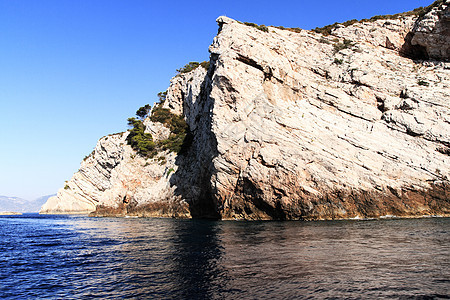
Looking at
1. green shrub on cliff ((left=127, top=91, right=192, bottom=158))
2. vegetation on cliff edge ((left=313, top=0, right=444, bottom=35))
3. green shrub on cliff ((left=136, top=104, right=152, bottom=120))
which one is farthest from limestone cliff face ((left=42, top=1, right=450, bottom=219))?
green shrub on cliff ((left=136, top=104, right=152, bottom=120))

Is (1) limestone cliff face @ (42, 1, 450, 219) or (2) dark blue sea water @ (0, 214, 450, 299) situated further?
(1) limestone cliff face @ (42, 1, 450, 219)

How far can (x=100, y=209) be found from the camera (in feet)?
181

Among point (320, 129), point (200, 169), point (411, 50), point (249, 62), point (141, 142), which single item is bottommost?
point (200, 169)

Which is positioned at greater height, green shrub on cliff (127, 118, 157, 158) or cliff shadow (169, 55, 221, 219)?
green shrub on cliff (127, 118, 157, 158)

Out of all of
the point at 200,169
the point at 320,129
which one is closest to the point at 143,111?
the point at 200,169

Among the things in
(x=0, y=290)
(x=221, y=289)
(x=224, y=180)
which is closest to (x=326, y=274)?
(x=221, y=289)

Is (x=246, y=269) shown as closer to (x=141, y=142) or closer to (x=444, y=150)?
(x=444, y=150)

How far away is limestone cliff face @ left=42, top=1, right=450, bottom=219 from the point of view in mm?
28062

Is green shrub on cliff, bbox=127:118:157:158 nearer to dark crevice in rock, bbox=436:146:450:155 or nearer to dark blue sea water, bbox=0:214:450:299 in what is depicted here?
dark blue sea water, bbox=0:214:450:299

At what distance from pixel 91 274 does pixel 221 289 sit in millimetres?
5160

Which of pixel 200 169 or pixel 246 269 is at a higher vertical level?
pixel 200 169

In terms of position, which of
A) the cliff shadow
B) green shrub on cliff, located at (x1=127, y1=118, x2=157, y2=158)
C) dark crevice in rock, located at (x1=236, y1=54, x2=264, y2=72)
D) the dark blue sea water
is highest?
dark crevice in rock, located at (x1=236, y1=54, x2=264, y2=72)

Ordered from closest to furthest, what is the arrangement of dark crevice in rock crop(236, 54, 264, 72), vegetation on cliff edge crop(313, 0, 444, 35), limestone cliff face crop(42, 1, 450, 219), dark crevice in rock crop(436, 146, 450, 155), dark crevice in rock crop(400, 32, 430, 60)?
limestone cliff face crop(42, 1, 450, 219)
dark crevice in rock crop(436, 146, 450, 155)
dark crevice in rock crop(236, 54, 264, 72)
vegetation on cliff edge crop(313, 0, 444, 35)
dark crevice in rock crop(400, 32, 430, 60)

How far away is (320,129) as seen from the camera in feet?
107
